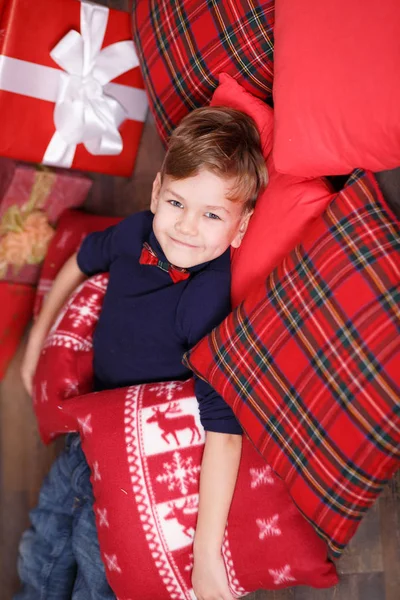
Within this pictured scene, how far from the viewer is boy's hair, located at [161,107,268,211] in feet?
3.63

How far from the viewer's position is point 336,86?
3.15 feet

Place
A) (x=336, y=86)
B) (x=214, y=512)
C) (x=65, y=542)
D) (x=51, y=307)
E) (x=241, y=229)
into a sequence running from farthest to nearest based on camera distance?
(x=51, y=307) < (x=65, y=542) < (x=241, y=229) < (x=214, y=512) < (x=336, y=86)

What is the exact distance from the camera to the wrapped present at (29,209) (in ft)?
4.89

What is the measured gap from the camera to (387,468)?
0.95 m

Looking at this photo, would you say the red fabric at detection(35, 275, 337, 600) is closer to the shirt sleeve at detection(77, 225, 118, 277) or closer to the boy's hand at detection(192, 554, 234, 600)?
the boy's hand at detection(192, 554, 234, 600)

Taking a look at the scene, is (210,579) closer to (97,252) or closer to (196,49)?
(97,252)

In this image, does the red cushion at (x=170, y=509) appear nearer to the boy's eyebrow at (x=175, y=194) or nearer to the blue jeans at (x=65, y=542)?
the blue jeans at (x=65, y=542)

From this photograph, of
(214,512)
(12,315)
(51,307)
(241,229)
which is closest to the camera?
(214,512)

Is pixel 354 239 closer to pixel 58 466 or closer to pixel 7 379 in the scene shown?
pixel 58 466

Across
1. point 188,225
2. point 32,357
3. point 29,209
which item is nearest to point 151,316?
point 188,225

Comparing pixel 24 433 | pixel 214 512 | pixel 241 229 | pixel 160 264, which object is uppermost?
pixel 241 229

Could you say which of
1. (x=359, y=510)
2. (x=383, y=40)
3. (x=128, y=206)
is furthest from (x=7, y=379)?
(x=383, y=40)

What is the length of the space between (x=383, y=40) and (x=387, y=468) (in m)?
0.68

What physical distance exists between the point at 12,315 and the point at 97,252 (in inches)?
16.7
